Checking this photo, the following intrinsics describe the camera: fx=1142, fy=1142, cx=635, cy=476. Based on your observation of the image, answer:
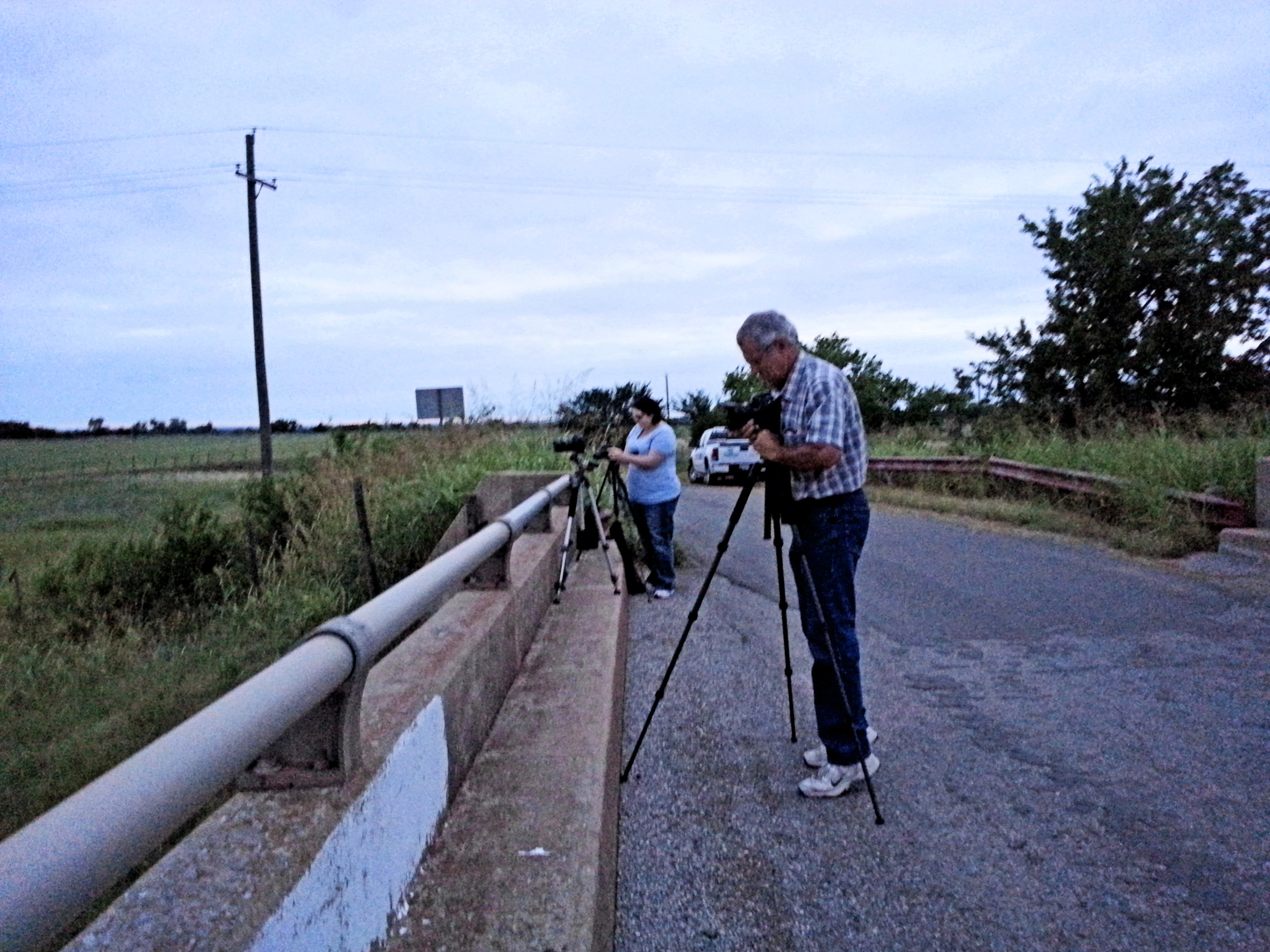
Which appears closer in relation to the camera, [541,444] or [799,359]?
[799,359]

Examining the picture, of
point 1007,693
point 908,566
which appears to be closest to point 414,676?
point 1007,693

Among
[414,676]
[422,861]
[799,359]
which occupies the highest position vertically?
[799,359]

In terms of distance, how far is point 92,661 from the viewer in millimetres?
11117

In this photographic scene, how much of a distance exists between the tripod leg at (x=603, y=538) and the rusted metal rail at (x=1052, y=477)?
662cm

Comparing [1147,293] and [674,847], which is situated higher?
[1147,293]

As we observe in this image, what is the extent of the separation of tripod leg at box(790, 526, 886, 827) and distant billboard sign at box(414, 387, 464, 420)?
43.2 ft

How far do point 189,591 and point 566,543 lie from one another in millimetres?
10310

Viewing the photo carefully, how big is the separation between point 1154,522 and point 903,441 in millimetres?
15742

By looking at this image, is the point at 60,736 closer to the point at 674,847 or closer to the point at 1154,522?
the point at 674,847

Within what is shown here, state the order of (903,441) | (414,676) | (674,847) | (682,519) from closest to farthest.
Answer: (414,676) < (674,847) < (682,519) < (903,441)

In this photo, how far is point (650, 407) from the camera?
32.0 feet

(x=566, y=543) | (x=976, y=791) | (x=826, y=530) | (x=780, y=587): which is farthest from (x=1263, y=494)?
(x=826, y=530)

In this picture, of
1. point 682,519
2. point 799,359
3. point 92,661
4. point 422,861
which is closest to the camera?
point 422,861

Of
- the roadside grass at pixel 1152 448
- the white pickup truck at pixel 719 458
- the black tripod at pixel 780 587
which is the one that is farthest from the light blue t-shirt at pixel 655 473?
the white pickup truck at pixel 719 458
